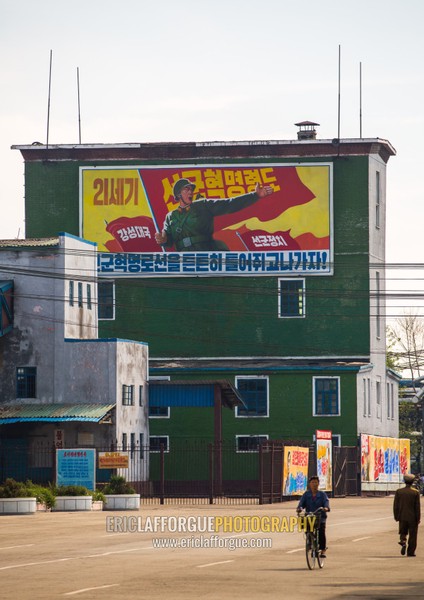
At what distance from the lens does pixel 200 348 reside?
79.9 m

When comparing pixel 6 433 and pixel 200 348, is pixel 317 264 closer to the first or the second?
pixel 200 348

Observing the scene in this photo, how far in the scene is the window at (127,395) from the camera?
66.6m

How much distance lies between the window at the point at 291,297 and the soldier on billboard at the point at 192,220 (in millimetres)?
4093

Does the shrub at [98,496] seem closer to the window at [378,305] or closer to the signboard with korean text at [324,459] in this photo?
the signboard with korean text at [324,459]

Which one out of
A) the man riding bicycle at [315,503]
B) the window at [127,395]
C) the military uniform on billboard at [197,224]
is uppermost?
the military uniform on billboard at [197,224]

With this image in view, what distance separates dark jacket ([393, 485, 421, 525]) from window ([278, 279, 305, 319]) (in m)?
51.1

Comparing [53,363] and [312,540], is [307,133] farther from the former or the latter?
[312,540]

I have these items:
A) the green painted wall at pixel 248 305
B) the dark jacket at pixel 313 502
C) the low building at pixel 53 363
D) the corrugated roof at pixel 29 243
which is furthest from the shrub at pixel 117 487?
the dark jacket at pixel 313 502

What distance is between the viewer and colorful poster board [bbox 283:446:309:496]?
59.6m

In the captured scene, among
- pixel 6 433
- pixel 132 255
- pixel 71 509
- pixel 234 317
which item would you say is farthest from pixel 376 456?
pixel 71 509

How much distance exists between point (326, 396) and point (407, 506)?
47945 mm

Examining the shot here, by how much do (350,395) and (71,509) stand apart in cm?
2787

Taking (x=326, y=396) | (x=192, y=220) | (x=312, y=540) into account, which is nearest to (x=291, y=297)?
(x=326, y=396)

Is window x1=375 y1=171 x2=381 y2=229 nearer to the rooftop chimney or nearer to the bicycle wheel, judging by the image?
the rooftop chimney
